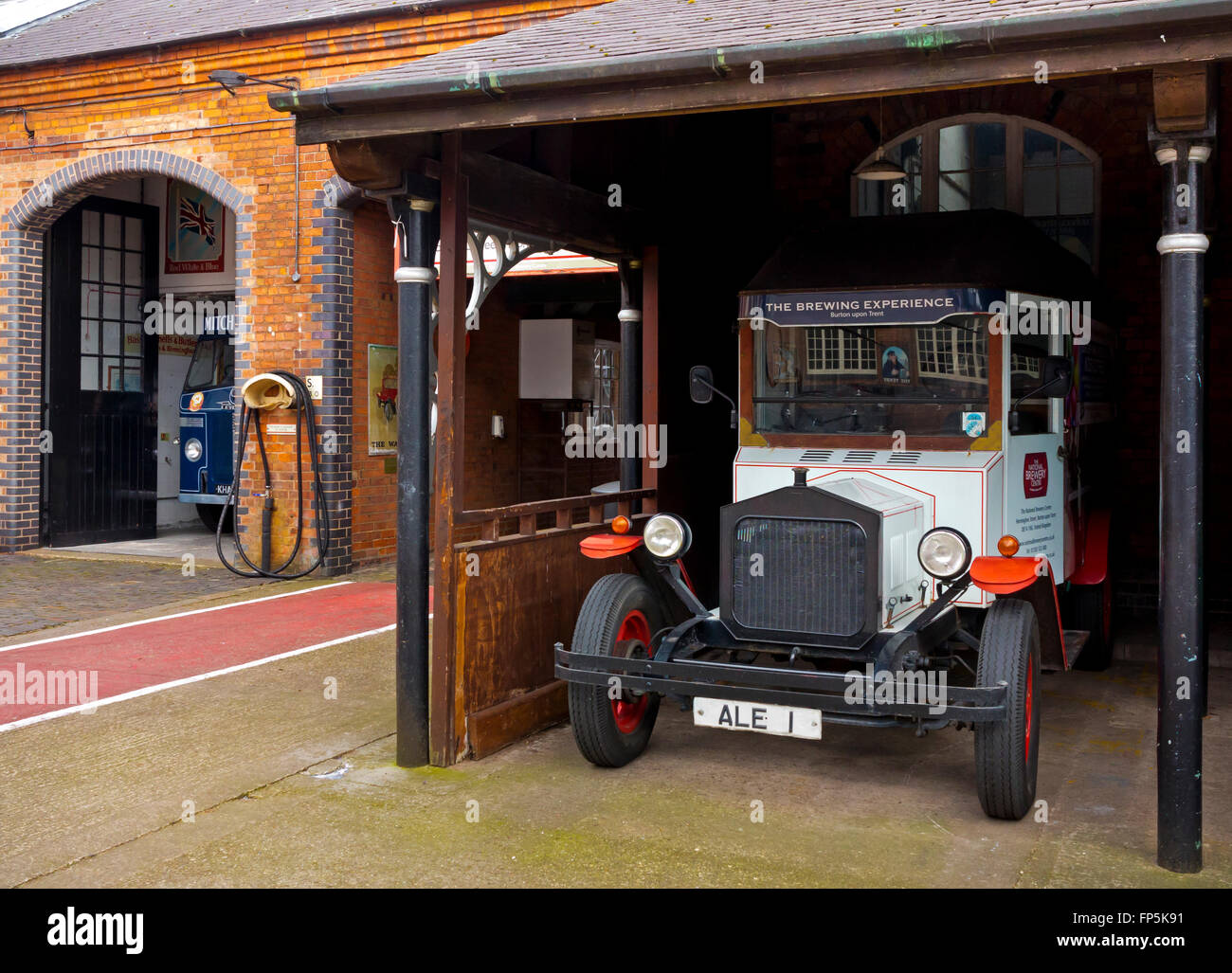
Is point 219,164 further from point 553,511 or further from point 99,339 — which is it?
point 553,511

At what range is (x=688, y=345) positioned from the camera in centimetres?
769

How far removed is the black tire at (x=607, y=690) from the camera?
17.0ft

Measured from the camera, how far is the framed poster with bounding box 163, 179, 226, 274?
13.9 metres

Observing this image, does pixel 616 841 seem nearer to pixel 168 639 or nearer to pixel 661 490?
pixel 661 490

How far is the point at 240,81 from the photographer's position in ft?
35.3

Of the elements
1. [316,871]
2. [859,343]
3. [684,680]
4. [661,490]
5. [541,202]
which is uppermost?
Result: [541,202]

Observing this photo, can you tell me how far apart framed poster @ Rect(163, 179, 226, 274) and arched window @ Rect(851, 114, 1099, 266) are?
24.9 feet

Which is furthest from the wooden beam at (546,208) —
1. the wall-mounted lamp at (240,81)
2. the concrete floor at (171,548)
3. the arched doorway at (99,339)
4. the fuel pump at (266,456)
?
the concrete floor at (171,548)

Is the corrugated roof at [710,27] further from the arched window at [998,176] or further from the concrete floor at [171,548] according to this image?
the concrete floor at [171,548]

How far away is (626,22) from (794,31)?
122 centimetres

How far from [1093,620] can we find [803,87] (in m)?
4.18

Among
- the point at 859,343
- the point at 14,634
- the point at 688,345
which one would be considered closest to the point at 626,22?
the point at 859,343

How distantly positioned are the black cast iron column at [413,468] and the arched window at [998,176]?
4.98 metres
